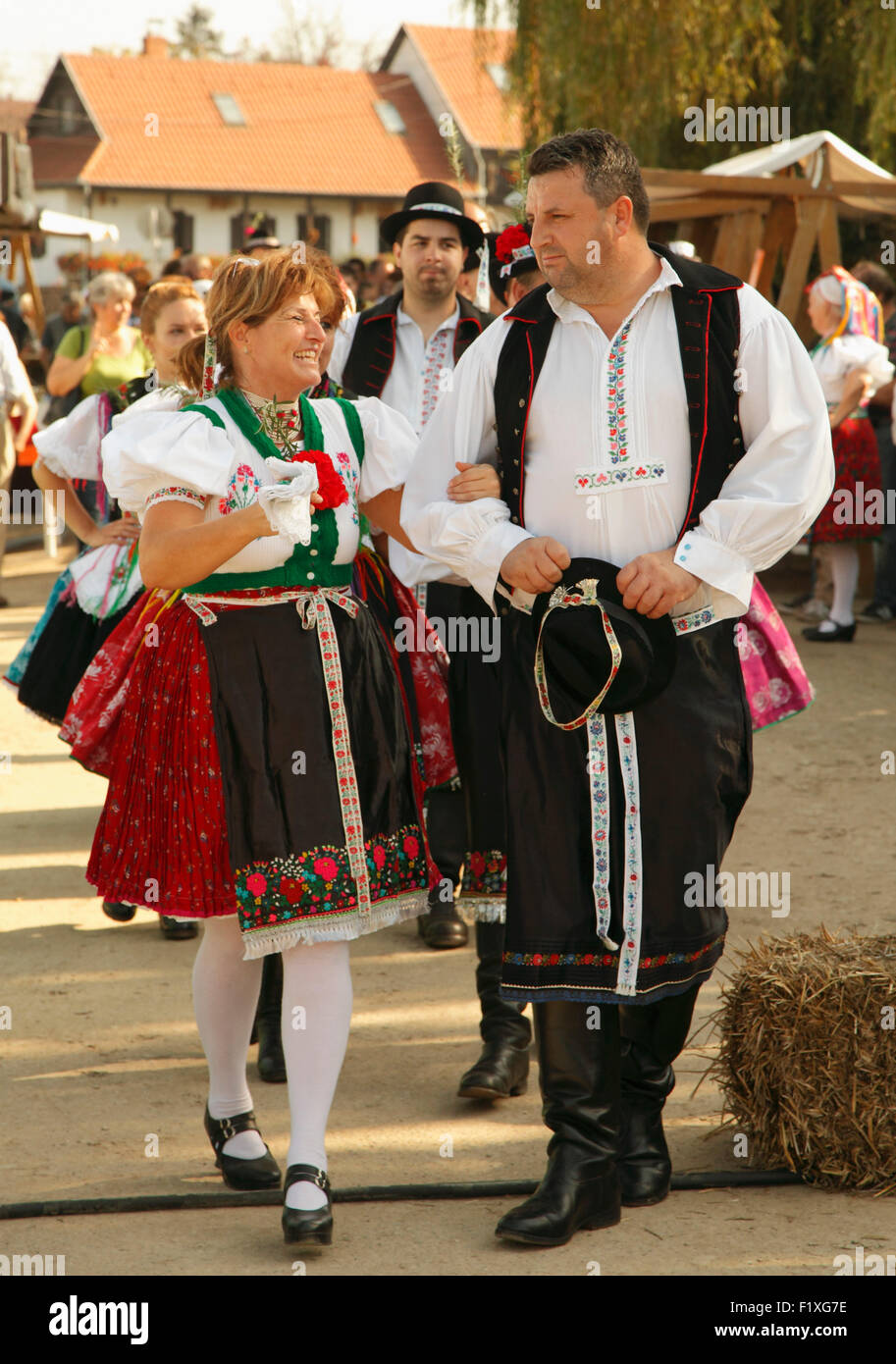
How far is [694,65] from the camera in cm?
1330

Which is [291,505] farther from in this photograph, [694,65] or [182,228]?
[182,228]

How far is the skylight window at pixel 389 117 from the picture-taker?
47.1 metres

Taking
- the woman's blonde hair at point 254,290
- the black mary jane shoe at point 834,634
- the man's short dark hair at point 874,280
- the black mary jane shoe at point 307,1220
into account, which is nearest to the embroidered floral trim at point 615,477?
the woman's blonde hair at point 254,290

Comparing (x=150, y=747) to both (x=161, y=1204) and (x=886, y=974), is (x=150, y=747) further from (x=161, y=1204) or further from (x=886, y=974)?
(x=886, y=974)

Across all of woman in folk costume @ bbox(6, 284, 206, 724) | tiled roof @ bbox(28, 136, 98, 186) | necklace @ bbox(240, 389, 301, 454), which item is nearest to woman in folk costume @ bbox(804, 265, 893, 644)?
woman in folk costume @ bbox(6, 284, 206, 724)

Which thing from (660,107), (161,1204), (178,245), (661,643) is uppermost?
(178,245)

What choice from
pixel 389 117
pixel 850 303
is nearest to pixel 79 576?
pixel 850 303

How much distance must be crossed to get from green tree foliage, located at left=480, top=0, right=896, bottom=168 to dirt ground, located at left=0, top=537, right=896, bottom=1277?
28.9ft

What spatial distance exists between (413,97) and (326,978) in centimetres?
4858

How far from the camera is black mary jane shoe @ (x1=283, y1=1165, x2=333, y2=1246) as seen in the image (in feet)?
9.36

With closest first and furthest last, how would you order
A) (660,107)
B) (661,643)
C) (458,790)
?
1. (661,643)
2. (458,790)
3. (660,107)

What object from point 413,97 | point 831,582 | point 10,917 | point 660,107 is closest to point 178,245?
point 413,97

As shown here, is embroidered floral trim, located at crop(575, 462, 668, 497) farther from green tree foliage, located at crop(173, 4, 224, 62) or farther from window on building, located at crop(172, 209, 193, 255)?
green tree foliage, located at crop(173, 4, 224, 62)

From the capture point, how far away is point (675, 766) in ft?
9.74
